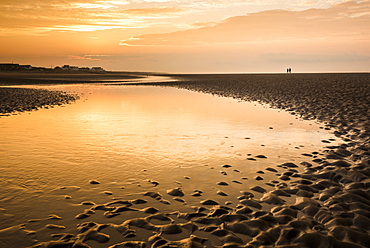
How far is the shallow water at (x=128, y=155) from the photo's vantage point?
25.7ft

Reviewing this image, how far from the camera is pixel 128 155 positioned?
460 inches

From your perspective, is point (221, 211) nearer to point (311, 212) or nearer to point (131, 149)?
point (311, 212)

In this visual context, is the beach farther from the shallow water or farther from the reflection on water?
the reflection on water

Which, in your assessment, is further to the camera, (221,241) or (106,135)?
(106,135)

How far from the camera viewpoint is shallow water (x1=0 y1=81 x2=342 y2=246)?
7832 mm

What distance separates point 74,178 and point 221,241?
5360mm

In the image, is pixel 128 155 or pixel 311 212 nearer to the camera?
pixel 311 212

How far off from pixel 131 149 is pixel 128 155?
928mm

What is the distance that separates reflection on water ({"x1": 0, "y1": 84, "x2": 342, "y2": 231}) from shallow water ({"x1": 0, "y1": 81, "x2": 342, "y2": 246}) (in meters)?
0.03

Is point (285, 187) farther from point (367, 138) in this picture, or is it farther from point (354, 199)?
point (367, 138)

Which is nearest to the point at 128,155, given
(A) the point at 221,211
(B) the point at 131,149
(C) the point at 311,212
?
(B) the point at 131,149

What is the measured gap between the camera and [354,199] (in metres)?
7.28

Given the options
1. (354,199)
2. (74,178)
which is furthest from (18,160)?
(354,199)

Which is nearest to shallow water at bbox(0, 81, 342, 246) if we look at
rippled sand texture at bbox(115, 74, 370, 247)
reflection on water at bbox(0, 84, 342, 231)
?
reflection on water at bbox(0, 84, 342, 231)
